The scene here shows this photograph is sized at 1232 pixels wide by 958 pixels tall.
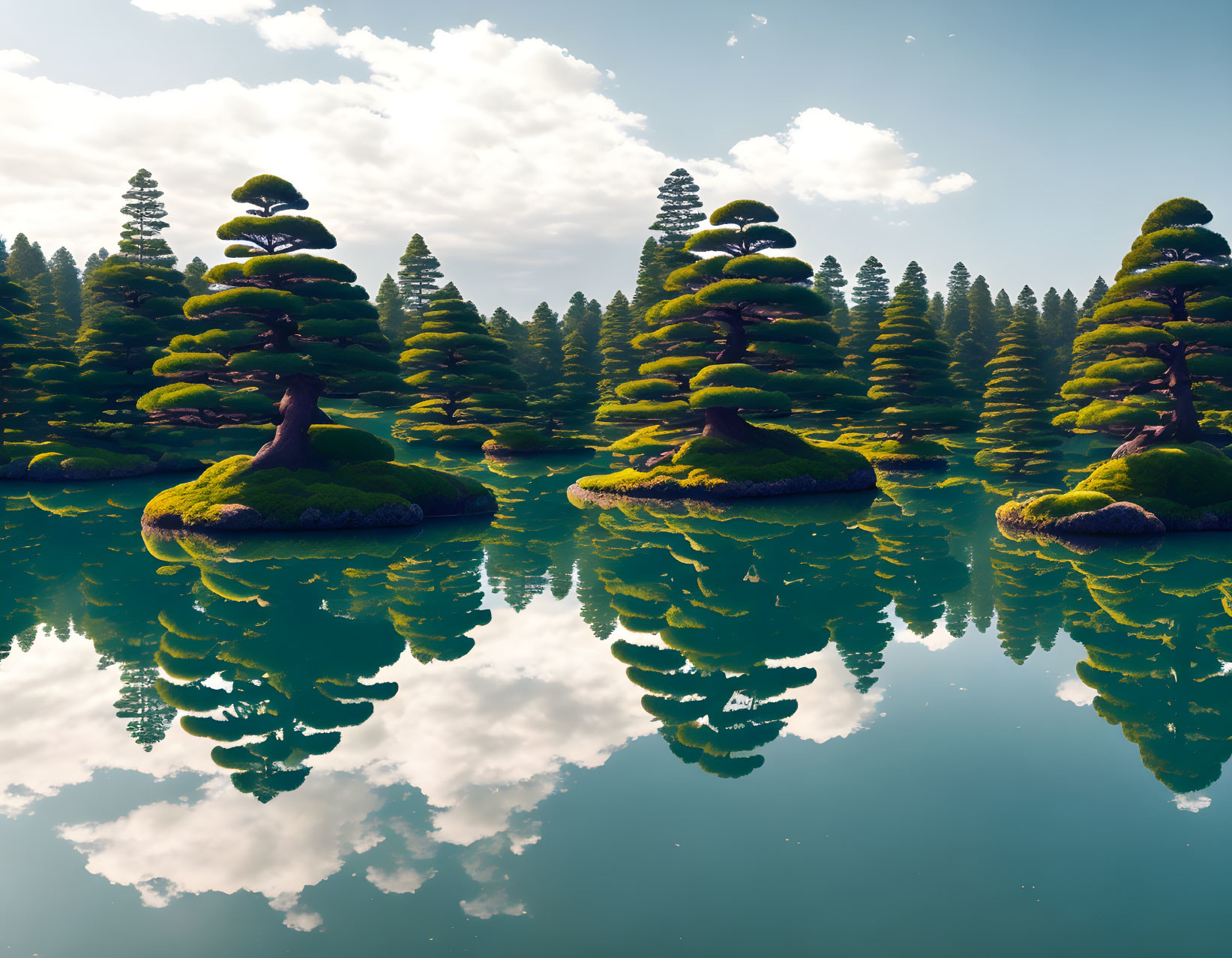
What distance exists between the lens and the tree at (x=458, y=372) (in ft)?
149

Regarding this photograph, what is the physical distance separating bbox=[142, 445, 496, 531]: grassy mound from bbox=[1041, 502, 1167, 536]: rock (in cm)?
1670

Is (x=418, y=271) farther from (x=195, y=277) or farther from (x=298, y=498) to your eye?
(x=298, y=498)

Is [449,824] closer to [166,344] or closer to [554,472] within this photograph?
[554,472]

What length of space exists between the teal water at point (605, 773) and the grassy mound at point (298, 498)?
539 cm

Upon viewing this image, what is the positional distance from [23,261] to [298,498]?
63868mm

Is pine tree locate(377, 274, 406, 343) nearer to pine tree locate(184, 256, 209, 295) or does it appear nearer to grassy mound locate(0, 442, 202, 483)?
pine tree locate(184, 256, 209, 295)

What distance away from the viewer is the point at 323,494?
20.7m

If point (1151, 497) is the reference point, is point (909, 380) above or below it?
above

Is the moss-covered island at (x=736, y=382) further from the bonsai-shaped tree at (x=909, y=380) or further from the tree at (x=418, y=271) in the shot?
the tree at (x=418, y=271)

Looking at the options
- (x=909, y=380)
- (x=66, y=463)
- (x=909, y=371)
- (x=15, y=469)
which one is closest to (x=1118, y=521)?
(x=909, y=371)

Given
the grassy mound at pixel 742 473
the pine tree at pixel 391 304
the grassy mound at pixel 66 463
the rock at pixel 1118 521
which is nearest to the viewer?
the rock at pixel 1118 521

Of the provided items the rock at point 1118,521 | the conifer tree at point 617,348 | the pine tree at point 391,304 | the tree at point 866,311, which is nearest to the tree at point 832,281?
the tree at point 866,311

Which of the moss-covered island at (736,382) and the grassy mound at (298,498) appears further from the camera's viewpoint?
the moss-covered island at (736,382)

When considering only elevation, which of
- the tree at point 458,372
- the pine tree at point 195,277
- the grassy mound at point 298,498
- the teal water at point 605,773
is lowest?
the teal water at point 605,773
